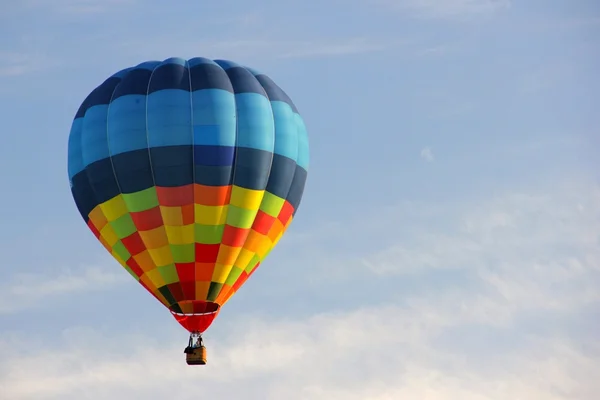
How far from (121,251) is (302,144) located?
15.7 ft

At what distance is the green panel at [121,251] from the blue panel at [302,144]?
4.35 m

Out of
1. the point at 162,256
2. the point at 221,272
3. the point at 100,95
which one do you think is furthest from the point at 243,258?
the point at 100,95

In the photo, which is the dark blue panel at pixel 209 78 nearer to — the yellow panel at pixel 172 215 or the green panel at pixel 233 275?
the yellow panel at pixel 172 215

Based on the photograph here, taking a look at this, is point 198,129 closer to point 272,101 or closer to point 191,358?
point 272,101

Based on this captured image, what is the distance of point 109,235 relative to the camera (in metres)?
39.1

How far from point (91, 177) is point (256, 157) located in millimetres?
3694

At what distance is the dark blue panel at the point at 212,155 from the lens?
3825 centimetres

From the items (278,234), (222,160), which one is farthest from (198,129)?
(278,234)

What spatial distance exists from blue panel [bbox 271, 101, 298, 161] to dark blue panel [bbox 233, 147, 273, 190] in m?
0.56

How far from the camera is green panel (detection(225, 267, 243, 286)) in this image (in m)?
38.9

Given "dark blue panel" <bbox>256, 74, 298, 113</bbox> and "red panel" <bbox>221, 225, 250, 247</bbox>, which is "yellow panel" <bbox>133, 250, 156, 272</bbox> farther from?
"dark blue panel" <bbox>256, 74, 298, 113</bbox>

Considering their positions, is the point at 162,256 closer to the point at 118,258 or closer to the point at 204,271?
the point at 204,271

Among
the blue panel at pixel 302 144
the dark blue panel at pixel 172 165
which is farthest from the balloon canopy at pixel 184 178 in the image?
the blue panel at pixel 302 144

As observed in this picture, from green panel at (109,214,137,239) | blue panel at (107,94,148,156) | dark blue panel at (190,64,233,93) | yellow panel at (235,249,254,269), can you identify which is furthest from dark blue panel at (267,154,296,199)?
green panel at (109,214,137,239)
